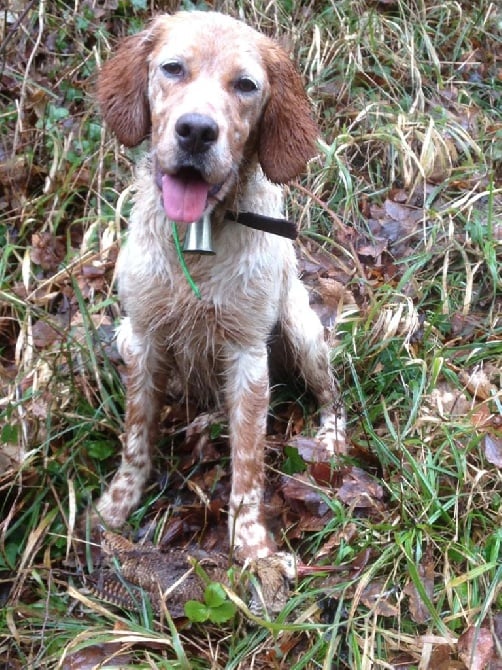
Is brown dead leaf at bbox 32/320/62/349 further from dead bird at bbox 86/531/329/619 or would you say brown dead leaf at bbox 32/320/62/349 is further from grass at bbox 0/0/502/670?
dead bird at bbox 86/531/329/619

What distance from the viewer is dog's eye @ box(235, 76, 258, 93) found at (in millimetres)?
2582

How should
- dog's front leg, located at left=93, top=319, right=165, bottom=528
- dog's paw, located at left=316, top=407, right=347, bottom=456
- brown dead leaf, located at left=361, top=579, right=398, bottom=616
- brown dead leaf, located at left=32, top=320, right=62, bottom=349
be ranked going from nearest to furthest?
brown dead leaf, located at left=361, top=579, right=398, bottom=616, dog's front leg, located at left=93, top=319, right=165, bottom=528, dog's paw, located at left=316, top=407, right=347, bottom=456, brown dead leaf, located at left=32, top=320, right=62, bottom=349

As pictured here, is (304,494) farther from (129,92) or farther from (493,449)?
(129,92)

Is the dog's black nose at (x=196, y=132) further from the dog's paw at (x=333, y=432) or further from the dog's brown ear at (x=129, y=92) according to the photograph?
the dog's paw at (x=333, y=432)

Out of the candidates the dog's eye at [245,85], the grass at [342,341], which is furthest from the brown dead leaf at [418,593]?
the dog's eye at [245,85]

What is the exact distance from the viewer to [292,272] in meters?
3.36

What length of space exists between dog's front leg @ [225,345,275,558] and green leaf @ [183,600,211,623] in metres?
0.41

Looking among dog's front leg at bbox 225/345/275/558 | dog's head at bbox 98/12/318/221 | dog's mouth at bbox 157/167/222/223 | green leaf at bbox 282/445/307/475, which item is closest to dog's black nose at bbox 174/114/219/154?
dog's head at bbox 98/12/318/221

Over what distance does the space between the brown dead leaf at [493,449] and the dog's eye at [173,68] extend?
1.85 meters

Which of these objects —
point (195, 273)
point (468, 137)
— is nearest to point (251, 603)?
point (195, 273)

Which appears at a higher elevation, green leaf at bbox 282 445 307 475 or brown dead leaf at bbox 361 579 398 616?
brown dead leaf at bbox 361 579 398 616

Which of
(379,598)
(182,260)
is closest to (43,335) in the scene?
(182,260)

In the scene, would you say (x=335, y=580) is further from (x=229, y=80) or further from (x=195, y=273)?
(x=229, y=80)

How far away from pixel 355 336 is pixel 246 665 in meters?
1.65
